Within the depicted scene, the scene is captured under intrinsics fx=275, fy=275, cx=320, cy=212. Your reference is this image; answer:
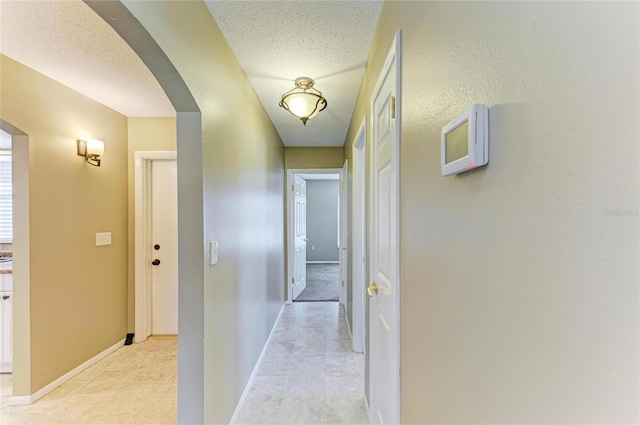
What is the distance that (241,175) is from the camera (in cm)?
204

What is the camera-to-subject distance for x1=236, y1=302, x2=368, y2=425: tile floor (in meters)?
1.87

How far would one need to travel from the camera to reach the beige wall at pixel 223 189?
1271 millimetres

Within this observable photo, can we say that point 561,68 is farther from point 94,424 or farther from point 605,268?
point 94,424

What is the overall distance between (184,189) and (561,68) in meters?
1.41

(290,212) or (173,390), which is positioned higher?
(290,212)

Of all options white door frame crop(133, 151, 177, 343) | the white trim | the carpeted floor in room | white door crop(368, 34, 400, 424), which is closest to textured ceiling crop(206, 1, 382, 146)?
white door crop(368, 34, 400, 424)

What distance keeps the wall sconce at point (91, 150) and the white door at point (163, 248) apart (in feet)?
1.86

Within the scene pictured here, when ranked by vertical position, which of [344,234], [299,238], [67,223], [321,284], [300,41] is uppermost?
[300,41]

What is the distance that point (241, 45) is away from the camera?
1746 millimetres

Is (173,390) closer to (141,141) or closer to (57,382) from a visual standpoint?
(57,382)

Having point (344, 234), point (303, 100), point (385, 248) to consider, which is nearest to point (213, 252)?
point (385, 248)

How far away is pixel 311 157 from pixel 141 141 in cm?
217

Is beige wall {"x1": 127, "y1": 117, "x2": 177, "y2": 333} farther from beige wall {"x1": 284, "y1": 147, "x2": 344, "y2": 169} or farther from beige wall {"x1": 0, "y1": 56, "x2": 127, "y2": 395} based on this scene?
beige wall {"x1": 284, "y1": 147, "x2": 344, "y2": 169}

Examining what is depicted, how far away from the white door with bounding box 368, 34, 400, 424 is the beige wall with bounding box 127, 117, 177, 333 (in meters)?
2.40
